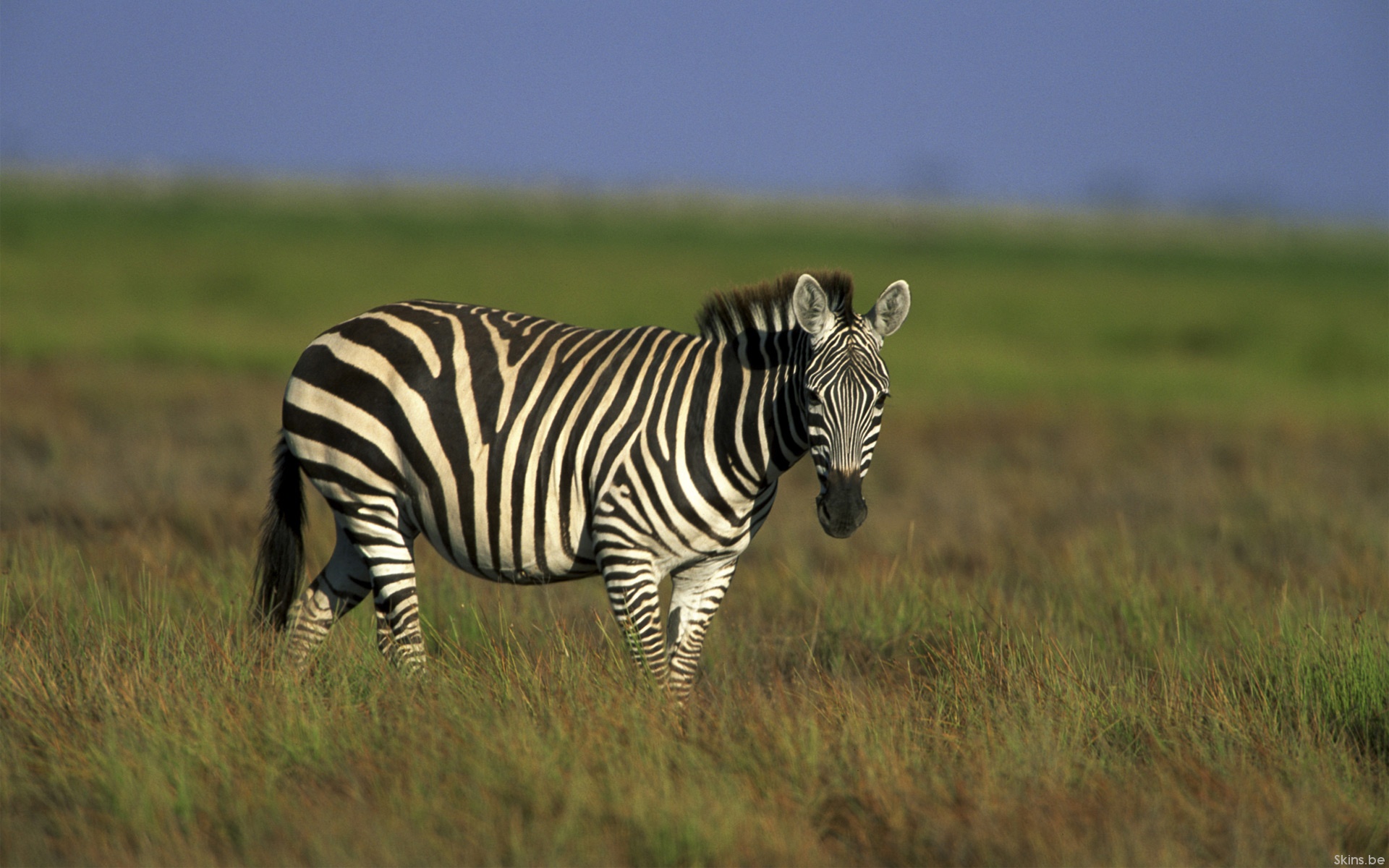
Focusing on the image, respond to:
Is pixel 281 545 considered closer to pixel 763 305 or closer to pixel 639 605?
pixel 639 605

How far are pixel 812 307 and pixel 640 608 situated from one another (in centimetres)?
133

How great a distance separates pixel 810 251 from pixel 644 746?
55918 millimetres

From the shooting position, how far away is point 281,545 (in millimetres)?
5441

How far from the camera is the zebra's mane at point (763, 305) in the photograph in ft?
15.3

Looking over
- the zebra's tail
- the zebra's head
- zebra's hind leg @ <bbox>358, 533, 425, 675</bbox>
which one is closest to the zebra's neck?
the zebra's head

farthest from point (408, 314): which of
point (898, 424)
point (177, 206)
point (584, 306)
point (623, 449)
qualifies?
point (177, 206)

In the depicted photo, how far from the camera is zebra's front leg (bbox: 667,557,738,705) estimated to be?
4988 millimetres

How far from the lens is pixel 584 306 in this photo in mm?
27266

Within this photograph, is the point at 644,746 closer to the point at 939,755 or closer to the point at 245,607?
the point at 939,755

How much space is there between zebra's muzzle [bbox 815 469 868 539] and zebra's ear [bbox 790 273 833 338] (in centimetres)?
56

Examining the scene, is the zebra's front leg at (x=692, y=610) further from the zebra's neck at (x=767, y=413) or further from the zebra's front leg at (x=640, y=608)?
the zebra's neck at (x=767, y=413)

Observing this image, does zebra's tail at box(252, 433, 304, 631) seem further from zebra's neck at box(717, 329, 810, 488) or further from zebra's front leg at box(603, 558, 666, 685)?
zebra's neck at box(717, 329, 810, 488)

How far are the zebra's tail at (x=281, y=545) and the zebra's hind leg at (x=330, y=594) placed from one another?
7 centimetres

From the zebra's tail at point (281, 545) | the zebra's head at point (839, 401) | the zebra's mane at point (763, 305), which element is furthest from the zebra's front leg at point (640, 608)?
the zebra's tail at point (281, 545)
